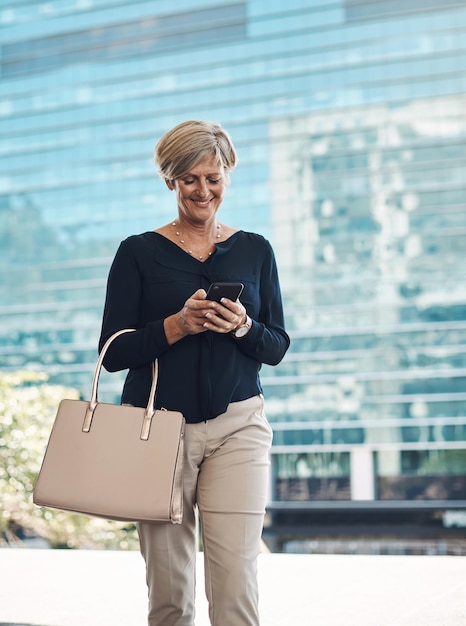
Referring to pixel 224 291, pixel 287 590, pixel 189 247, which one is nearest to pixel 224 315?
pixel 224 291

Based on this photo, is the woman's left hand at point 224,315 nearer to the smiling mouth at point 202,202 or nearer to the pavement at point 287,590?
the smiling mouth at point 202,202

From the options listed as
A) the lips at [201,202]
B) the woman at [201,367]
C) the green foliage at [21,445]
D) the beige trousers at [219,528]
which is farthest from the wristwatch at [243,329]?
the green foliage at [21,445]

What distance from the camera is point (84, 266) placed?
54.7m

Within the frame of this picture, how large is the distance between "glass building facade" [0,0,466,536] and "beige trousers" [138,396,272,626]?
43045 millimetres

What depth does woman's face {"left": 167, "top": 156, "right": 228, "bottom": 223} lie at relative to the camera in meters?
1.69

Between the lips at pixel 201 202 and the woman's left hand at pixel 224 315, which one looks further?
the lips at pixel 201 202

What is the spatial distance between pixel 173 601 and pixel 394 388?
47.3 m

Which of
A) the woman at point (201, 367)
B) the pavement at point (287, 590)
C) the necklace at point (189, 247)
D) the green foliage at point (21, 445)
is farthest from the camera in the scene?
the green foliage at point (21, 445)

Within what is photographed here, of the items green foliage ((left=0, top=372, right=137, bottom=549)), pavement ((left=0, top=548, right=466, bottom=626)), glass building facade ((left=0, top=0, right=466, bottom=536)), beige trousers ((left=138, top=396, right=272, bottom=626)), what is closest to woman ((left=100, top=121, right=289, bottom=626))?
beige trousers ((left=138, top=396, right=272, bottom=626))

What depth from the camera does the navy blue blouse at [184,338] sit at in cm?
166

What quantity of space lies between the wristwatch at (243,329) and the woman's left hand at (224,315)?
4 centimetres

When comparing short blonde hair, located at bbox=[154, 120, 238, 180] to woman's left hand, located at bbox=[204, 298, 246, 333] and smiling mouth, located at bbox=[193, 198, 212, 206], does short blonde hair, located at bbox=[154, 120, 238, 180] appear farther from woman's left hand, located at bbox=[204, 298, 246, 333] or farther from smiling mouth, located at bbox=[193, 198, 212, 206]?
woman's left hand, located at bbox=[204, 298, 246, 333]

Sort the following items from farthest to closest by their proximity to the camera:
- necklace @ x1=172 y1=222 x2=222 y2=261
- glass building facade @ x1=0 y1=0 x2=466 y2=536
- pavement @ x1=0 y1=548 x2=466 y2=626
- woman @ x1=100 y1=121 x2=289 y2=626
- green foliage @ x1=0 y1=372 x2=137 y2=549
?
glass building facade @ x1=0 y1=0 x2=466 y2=536 → green foliage @ x1=0 y1=372 x2=137 y2=549 → pavement @ x1=0 y1=548 x2=466 y2=626 → necklace @ x1=172 y1=222 x2=222 y2=261 → woman @ x1=100 y1=121 x2=289 y2=626

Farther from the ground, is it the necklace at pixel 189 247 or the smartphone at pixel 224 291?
the necklace at pixel 189 247
